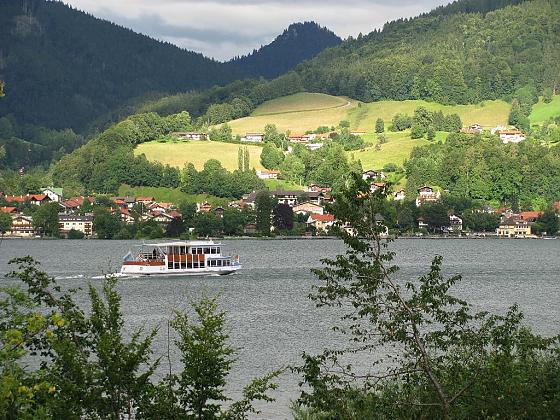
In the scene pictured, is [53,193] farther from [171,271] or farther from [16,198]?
[171,271]

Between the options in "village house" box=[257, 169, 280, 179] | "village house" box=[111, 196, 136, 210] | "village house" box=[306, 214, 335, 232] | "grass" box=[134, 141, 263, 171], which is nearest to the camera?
"village house" box=[306, 214, 335, 232]

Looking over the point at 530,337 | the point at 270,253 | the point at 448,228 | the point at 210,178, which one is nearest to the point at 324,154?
the point at 210,178

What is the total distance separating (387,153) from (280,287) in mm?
116148

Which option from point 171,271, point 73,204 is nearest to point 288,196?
point 73,204

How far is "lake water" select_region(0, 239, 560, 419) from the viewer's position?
4503 cm

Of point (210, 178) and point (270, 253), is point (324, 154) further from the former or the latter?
point (270, 253)

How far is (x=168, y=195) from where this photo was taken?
573 feet

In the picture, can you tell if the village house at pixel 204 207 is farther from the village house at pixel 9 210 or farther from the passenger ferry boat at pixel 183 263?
the passenger ferry boat at pixel 183 263

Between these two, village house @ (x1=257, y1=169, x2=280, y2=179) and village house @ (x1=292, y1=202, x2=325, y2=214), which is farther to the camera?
village house @ (x1=257, y1=169, x2=280, y2=179)

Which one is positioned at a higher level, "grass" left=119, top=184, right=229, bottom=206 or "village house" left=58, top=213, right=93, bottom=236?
"grass" left=119, top=184, right=229, bottom=206

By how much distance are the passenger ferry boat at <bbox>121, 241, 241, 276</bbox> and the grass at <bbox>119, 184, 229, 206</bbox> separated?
3051 inches

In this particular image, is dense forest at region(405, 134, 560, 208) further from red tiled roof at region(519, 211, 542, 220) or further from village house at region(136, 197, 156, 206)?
village house at region(136, 197, 156, 206)

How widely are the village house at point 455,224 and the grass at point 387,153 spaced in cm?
2478

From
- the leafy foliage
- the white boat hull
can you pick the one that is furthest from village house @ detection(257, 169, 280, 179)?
the leafy foliage
